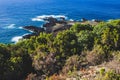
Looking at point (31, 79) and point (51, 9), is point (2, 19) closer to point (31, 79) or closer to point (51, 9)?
point (51, 9)

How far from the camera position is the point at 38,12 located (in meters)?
110

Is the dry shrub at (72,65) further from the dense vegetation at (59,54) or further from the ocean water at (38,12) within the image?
the ocean water at (38,12)

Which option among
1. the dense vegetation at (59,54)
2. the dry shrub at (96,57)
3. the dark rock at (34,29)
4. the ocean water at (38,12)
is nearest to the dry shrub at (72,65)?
the dense vegetation at (59,54)

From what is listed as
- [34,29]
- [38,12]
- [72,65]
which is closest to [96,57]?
[72,65]

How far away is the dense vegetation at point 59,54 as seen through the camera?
1337 inches

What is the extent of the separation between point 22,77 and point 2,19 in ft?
209

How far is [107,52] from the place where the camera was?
36719 mm

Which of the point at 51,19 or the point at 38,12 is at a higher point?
the point at 38,12

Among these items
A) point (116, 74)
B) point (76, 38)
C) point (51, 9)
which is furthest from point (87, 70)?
point (51, 9)

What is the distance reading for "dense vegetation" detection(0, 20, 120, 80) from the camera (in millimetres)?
33969

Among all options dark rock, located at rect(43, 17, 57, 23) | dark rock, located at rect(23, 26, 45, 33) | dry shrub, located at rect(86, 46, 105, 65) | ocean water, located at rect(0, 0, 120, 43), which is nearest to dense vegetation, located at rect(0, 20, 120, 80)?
dry shrub, located at rect(86, 46, 105, 65)

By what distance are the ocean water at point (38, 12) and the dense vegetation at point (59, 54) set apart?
33.6 meters

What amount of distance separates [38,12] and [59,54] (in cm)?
7307

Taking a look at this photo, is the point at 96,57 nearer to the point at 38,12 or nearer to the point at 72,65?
the point at 72,65
